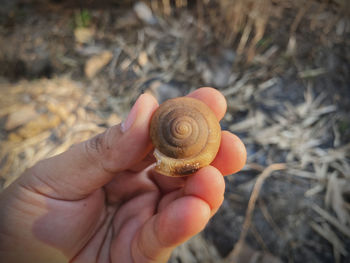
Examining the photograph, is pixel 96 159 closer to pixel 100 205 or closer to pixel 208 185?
pixel 100 205

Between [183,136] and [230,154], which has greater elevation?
[183,136]

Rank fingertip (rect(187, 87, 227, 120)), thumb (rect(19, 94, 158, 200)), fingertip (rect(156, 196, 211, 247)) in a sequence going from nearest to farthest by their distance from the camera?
fingertip (rect(156, 196, 211, 247)) → thumb (rect(19, 94, 158, 200)) → fingertip (rect(187, 87, 227, 120))

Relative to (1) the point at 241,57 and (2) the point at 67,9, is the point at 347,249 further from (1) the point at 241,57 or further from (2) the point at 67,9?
(2) the point at 67,9

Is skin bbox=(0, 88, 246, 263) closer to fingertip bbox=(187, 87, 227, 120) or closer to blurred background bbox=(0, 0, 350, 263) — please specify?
fingertip bbox=(187, 87, 227, 120)

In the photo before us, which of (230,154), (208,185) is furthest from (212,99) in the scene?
(208,185)

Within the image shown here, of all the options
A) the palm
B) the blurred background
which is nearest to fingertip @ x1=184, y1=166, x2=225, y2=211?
the palm

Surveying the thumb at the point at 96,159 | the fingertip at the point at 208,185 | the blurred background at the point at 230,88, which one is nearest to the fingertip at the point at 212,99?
the thumb at the point at 96,159

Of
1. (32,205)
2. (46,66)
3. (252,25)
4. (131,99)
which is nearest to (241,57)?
(252,25)
